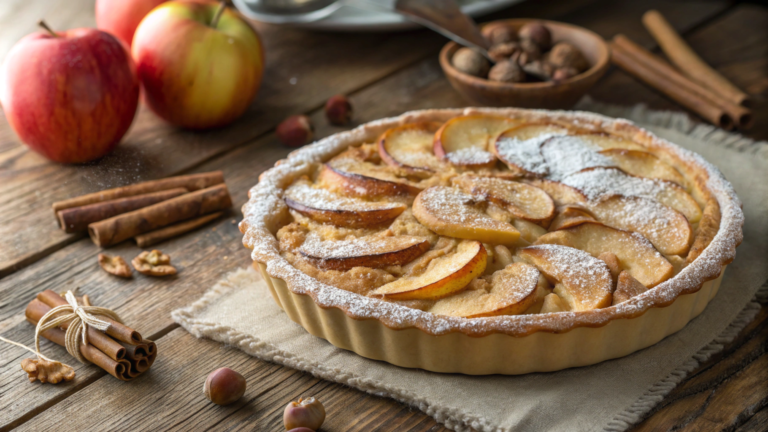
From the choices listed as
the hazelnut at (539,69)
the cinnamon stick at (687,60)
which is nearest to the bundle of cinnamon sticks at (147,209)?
the hazelnut at (539,69)

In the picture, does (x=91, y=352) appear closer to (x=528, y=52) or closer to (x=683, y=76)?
(x=528, y=52)

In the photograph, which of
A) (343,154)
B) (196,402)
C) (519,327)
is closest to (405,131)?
(343,154)

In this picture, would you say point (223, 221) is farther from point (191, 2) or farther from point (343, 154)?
point (191, 2)

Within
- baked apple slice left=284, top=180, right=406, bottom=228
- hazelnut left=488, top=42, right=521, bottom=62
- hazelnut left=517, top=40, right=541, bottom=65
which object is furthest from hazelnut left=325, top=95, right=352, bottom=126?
baked apple slice left=284, top=180, right=406, bottom=228

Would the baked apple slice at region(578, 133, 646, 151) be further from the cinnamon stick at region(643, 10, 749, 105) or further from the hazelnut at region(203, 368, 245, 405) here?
the hazelnut at region(203, 368, 245, 405)

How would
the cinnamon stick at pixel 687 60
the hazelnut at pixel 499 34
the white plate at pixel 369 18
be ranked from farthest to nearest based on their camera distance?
1. the white plate at pixel 369 18
2. the hazelnut at pixel 499 34
3. the cinnamon stick at pixel 687 60

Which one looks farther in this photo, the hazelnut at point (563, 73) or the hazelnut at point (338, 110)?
the hazelnut at point (338, 110)

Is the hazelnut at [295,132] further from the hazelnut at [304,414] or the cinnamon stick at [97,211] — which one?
the hazelnut at [304,414]
